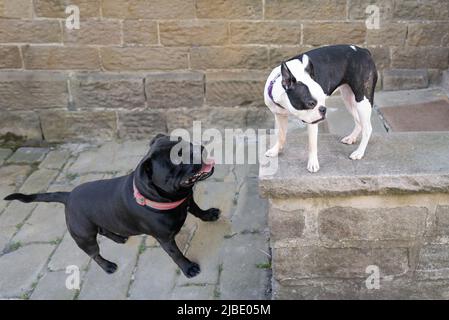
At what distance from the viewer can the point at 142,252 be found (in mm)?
3283

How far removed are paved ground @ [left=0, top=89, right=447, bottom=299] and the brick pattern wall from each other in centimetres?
53

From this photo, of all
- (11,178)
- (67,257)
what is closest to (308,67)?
(67,257)

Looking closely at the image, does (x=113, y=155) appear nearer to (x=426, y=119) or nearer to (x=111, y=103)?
(x=111, y=103)

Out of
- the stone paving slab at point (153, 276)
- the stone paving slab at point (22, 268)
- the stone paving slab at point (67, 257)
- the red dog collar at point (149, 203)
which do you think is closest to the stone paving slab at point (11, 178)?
the stone paving slab at point (22, 268)

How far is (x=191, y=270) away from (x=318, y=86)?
1466mm

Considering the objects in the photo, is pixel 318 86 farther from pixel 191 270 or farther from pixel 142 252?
pixel 142 252

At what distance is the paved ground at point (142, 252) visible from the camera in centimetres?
298

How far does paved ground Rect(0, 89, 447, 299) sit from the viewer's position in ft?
9.81

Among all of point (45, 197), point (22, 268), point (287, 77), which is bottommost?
point (22, 268)

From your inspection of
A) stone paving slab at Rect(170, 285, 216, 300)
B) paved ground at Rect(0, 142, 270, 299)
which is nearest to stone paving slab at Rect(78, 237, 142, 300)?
paved ground at Rect(0, 142, 270, 299)

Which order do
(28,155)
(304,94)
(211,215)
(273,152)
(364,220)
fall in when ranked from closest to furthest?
(304,94) < (364,220) < (273,152) < (211,215) < (28,155)

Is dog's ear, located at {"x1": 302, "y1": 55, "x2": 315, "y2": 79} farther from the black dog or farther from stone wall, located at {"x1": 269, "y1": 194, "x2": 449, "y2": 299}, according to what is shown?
the black dog

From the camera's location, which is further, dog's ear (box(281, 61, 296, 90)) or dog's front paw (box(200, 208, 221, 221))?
dog's front paw (box(200, 208, 221, 221))

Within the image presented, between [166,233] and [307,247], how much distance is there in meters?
0.80
